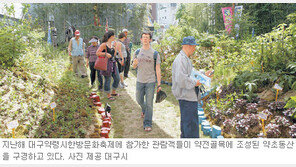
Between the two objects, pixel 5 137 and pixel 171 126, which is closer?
pixel 5 137

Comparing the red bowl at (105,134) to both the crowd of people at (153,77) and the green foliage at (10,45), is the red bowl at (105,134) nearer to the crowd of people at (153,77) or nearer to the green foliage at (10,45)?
the crowd of people at (153,77)

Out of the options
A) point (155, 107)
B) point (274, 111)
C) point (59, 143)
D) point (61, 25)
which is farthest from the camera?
point (61, 25)

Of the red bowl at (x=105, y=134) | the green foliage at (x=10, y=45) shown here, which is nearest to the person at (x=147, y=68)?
the red bowl at (x=105, y=134)

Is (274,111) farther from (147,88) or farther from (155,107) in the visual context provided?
(155,107)

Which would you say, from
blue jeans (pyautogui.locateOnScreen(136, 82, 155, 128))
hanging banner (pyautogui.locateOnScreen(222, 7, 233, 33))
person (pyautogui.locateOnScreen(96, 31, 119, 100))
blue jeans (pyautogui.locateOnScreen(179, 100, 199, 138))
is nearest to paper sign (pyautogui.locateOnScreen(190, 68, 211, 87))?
blue jeans (pyautogui.locateOnScreen(179, 100, 199, 138))

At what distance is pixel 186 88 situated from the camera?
9.47ft

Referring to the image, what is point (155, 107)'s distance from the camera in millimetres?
5613

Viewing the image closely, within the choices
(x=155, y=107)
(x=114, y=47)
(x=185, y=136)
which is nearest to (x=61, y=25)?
(x=114, y=47)

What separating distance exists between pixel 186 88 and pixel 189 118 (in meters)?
0.44

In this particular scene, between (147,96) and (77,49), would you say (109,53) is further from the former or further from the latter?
(77,49)

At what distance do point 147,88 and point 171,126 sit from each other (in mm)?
988

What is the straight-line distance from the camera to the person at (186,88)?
2867 millimetres

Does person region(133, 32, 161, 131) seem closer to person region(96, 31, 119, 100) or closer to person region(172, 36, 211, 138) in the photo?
person region(172, 36, 211, 138)

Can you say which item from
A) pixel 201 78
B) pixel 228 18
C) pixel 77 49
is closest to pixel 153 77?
pixel 201 78
